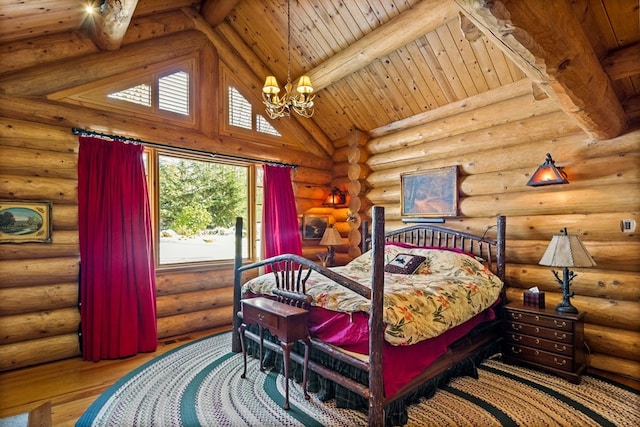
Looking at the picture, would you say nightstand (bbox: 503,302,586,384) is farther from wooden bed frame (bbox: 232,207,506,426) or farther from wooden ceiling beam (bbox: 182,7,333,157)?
wooden ceiling beam (bbox: 182,7,333,157)

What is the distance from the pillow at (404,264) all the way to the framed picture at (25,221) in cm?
382

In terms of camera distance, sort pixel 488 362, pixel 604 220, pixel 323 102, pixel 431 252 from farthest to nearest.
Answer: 1. pixel 323 102
2. pixel 431 252
3. pixel 488 362
4. pixel 604 220

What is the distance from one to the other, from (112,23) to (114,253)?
7.97 feet

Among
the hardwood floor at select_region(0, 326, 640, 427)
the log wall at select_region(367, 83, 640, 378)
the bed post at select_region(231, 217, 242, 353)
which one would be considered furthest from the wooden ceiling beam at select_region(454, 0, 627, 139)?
the bed post at select_region(231, 217, 242, 353)

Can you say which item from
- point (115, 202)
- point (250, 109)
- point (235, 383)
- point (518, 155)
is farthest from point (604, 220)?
point (115, 202)

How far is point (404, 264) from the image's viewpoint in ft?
13.0

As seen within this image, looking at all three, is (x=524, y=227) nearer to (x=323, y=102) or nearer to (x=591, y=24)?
(x=591, y=24)

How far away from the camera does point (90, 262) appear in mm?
3697

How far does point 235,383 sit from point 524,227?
350cm

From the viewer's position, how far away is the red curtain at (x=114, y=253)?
3.68 meters

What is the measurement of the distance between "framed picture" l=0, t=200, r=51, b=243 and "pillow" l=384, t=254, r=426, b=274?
382cm

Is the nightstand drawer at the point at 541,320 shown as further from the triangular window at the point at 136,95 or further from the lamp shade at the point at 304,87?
the triangular window at the point at 136,95

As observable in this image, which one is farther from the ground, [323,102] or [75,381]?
[323,102]

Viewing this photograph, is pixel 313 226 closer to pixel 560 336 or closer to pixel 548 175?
pixel 548 175
